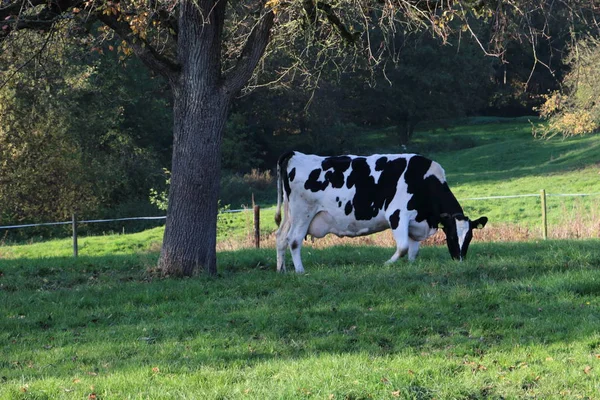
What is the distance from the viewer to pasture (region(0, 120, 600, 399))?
750cm

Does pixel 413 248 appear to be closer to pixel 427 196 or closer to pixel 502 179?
pixel 427 196

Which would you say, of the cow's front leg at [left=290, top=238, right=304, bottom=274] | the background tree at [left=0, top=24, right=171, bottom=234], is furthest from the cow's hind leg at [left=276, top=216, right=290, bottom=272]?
the background tree at [left=0, top=24, right=171, bottom=234]

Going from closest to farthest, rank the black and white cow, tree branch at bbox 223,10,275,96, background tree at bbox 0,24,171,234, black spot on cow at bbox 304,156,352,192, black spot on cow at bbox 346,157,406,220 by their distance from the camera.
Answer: tree branch at bbox 223,10,275,96 < the black and white cow < black spot on cow at bbox 346,157,406,220 < black spot on cow at bbox 304,156,352,192 < background tree at bbox 0,24,171,234

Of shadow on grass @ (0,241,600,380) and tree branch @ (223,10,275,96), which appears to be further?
tree branch @ (223,10,275,96)

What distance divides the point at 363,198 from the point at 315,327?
5680 mm

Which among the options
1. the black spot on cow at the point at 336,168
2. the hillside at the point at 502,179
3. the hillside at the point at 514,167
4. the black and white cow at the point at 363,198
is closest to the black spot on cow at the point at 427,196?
the black and white cow at the point at 363,198

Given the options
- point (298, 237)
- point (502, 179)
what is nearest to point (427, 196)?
point (298, 237)

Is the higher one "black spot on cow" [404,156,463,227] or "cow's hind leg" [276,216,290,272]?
"black spot on cow" [404,156,463,227]

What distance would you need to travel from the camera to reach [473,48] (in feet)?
223

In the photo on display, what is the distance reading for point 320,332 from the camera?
9.65 m

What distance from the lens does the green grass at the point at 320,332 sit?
24.5ft

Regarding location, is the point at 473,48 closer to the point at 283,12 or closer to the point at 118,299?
the point at 283,12

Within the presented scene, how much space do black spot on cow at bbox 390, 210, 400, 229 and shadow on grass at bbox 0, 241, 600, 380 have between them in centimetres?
82

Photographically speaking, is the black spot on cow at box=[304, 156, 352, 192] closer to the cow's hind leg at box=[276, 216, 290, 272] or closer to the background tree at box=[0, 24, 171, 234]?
the cow's hind leg at box=[276, 216, 290, 272]
